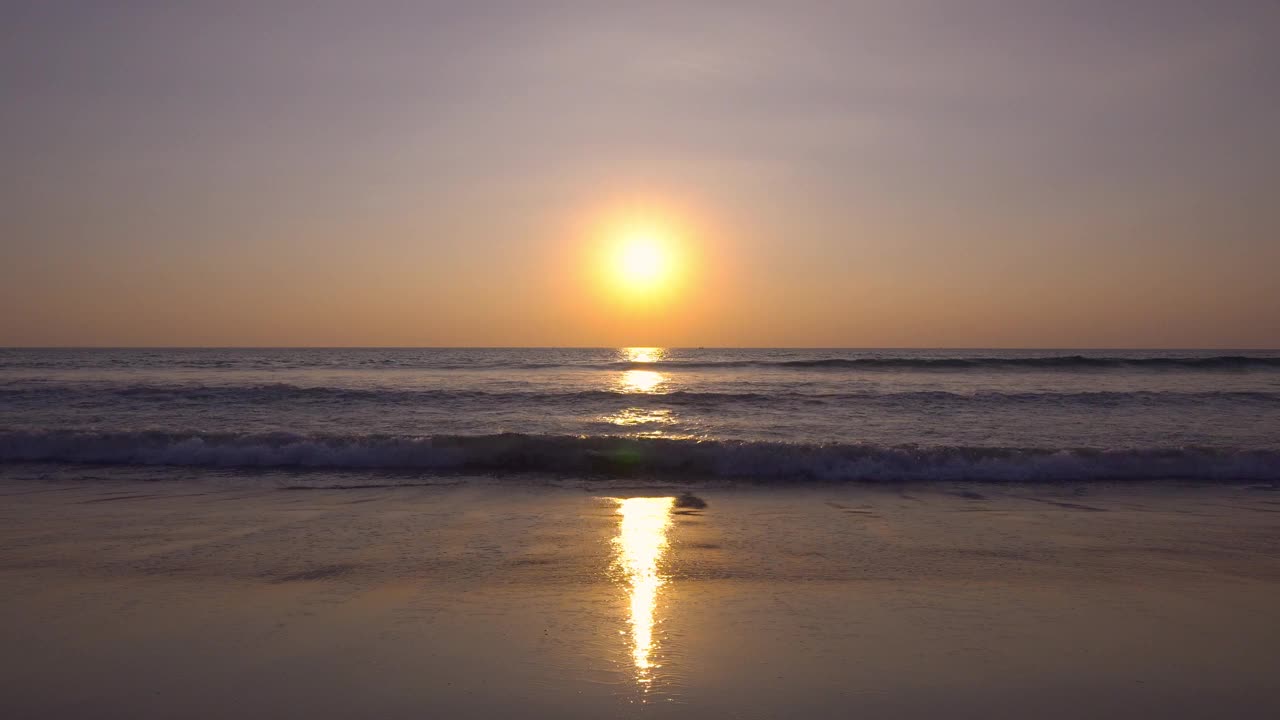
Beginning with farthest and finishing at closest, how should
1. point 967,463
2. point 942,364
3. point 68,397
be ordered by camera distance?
point 942,364 < point 68,397 < point 967,463

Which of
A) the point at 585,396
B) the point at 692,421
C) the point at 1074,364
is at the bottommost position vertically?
the point at 692,421

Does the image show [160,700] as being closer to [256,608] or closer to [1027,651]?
[256,608]

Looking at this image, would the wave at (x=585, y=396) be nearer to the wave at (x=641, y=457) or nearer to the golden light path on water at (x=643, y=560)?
the wave at (x=641, y=457)

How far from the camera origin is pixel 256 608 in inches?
164

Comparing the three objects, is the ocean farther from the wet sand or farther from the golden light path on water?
the wet sand

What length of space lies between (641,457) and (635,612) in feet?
19.8

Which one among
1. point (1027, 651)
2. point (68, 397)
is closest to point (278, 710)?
point (1027, 651)

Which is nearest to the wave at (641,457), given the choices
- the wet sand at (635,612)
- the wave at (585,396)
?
the wet sand at (635,612)

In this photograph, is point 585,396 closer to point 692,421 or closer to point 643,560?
point 692,421

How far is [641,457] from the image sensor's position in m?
10.1

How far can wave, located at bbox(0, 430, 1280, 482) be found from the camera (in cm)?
941

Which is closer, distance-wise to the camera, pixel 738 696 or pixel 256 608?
pixel 738 696

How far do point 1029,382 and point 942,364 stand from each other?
840cm

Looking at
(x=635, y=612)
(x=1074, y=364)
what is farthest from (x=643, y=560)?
(x=1074, y=364)
